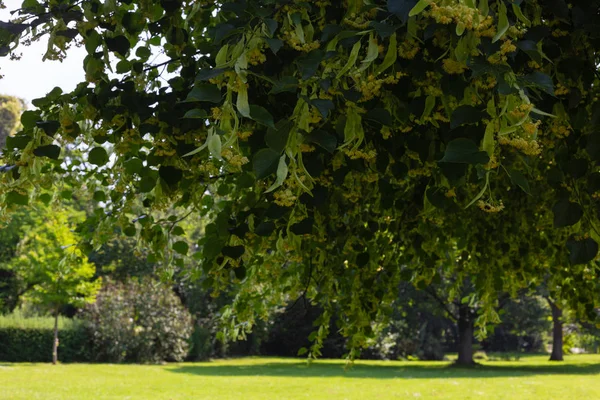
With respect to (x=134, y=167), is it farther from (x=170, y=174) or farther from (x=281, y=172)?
(x=281, y=172)

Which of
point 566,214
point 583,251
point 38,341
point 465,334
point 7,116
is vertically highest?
point 7,116

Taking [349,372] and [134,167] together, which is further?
[349,372]

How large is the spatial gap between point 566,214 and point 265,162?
1.04 metres

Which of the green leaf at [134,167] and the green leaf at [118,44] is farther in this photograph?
the green leaf at [134,167]

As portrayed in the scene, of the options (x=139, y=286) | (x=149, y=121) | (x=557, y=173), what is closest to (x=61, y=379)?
(x=139, y=286)

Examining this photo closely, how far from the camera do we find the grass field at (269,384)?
12945mm

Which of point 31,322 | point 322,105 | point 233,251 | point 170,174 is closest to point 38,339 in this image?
point 31,322

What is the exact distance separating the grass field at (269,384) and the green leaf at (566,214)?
11.2m

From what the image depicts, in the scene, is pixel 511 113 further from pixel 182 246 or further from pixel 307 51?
pixel 182 246

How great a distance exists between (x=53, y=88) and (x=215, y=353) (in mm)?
25803

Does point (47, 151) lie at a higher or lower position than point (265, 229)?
higher

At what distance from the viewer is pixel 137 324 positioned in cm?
2286

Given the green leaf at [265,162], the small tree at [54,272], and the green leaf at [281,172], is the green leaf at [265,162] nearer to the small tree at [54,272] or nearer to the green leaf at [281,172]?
the green leaf at [281,172]

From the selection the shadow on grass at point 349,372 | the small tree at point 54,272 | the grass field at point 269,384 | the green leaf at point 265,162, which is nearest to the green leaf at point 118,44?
the green leaf at point 265,162
